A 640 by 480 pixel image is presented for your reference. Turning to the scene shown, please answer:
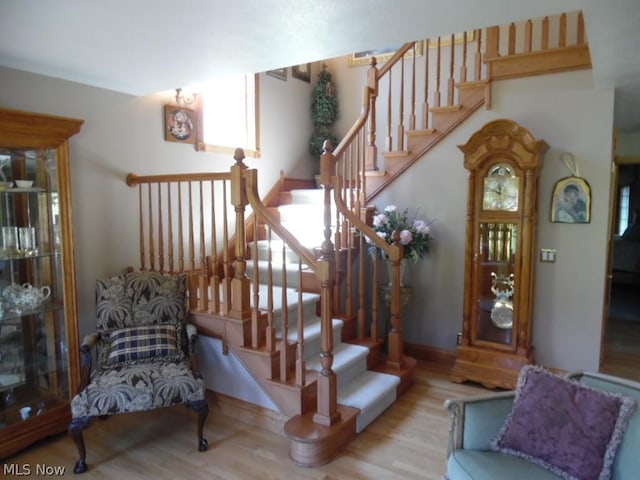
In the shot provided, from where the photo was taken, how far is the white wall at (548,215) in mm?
3332

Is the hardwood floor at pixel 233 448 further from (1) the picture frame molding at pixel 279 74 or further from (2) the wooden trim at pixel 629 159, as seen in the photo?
(2) the wooden trim at pixel 629 159

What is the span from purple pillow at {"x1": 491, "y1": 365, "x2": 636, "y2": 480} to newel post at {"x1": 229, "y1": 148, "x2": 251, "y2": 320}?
1695mm

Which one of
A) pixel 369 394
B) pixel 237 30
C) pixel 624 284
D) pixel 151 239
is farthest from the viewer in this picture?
pixel 624 284

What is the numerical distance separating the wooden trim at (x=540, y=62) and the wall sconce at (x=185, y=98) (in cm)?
254

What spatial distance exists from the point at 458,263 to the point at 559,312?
2.88 ft

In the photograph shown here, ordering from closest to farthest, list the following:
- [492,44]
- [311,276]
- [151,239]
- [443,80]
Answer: [151,239] → [492,44] → [311,276] → [443,80]

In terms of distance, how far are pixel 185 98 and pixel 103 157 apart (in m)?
0.96

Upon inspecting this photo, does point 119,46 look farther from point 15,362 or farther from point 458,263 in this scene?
point 458,263

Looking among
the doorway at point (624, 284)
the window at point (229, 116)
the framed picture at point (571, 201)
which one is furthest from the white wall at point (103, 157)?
the doorway at point (624, 284)

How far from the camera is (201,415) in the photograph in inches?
102

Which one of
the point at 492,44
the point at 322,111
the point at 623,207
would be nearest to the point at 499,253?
the point at 492,44

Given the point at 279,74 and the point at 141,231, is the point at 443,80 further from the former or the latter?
the point at 141,231

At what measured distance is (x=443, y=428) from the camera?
291cm

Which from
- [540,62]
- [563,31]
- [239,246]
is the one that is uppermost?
[563,31]
